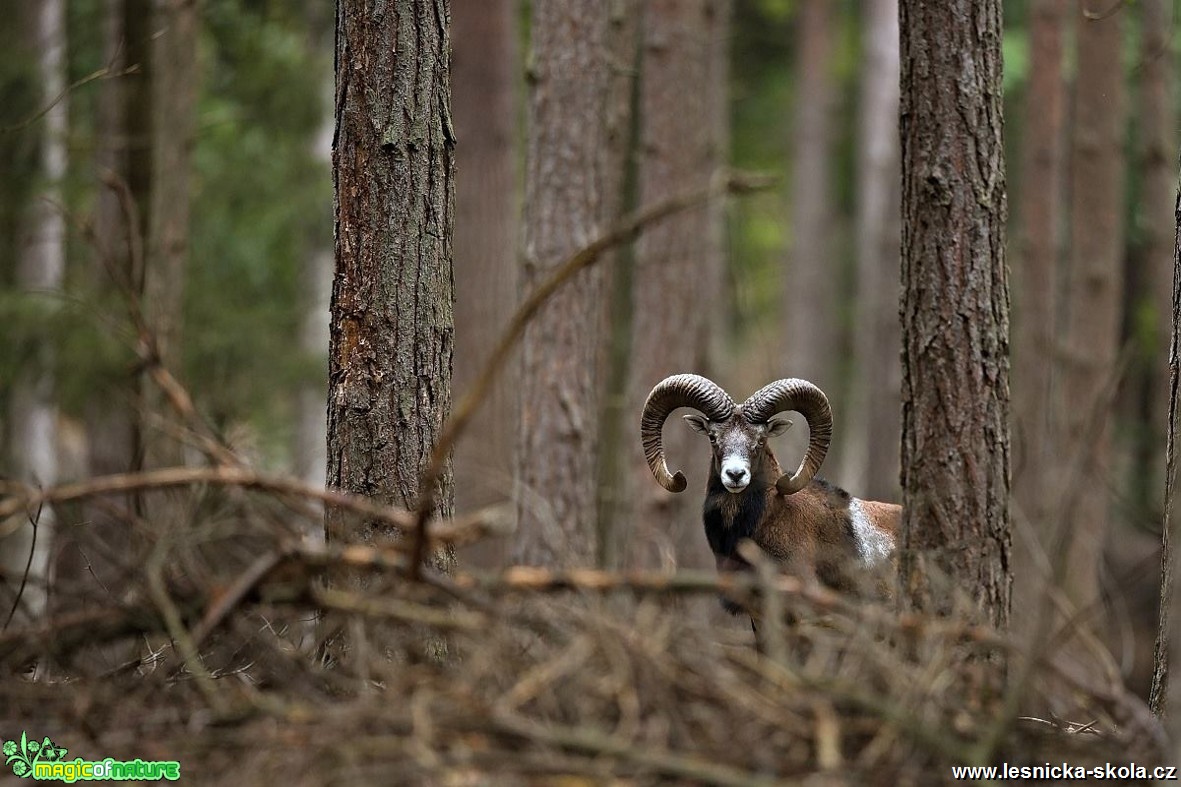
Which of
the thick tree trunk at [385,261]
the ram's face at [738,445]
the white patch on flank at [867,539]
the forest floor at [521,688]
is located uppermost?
the thick tree trunk at [385,261]

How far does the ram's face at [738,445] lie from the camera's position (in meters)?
9.00

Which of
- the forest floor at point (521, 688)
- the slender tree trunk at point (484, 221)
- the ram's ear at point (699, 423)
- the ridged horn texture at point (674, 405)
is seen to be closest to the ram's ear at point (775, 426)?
the ridged horn texture at point (674, 405)

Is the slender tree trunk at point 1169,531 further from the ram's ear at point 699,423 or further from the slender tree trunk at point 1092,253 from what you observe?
the slender tree trunk at point 1092,253

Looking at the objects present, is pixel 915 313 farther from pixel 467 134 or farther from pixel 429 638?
pixel 467 134

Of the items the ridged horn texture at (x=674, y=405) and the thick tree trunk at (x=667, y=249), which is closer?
the ridged horn texture at (x=674, y=405)

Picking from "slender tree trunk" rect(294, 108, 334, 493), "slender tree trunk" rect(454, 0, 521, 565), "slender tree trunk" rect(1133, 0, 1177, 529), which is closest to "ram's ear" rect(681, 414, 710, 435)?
"slender tree trunk" rect(454, 0, 521, 565)

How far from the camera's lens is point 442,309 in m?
6.20

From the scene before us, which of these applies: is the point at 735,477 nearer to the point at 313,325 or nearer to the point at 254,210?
the point at 254,210

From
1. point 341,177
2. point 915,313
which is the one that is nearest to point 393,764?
point 341,177

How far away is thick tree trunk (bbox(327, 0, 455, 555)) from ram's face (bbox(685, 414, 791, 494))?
130 inches

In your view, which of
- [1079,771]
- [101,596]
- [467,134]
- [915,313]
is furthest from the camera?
[467,134]

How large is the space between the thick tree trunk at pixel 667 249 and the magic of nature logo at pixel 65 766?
8.51m

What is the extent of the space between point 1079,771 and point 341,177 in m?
3.96

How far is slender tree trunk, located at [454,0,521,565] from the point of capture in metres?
13.0
